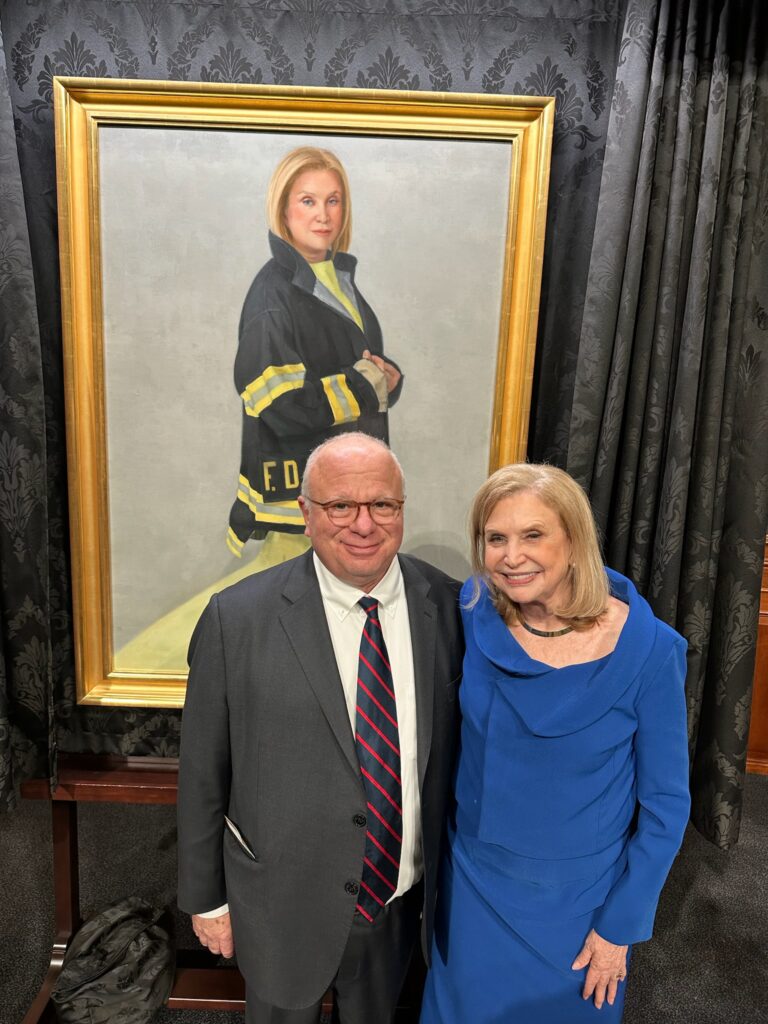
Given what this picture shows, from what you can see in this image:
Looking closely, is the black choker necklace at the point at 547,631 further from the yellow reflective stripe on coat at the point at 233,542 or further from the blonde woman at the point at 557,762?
the yellow reflective stripe on coat at the point at 233,542

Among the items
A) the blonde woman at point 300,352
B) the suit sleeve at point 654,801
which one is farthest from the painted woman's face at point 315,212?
the suit sleeve at point 654,801

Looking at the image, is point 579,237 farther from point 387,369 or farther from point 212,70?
point 212,70

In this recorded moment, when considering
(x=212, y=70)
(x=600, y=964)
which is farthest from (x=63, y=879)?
(x=212, y=70)

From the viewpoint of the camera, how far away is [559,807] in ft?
4.65

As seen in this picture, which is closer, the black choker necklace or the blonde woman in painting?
the black choker necklace

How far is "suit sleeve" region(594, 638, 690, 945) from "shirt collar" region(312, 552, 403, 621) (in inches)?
21.1

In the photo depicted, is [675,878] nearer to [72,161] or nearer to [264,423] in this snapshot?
[264,423]

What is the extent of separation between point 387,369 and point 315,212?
0.47 m

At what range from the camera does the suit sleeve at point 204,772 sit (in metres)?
1.44

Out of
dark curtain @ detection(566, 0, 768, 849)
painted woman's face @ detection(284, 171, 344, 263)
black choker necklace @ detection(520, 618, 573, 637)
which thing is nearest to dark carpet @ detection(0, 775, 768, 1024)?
dark curtain @ detection(566, 0, 768, 849)

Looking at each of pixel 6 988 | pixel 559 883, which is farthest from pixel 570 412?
pixel 6 988

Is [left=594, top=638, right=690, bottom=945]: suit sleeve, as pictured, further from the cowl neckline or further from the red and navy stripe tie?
the red and navy stripe tie

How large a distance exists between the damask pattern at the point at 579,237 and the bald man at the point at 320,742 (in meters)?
0.83

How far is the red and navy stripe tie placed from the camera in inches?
56.9
